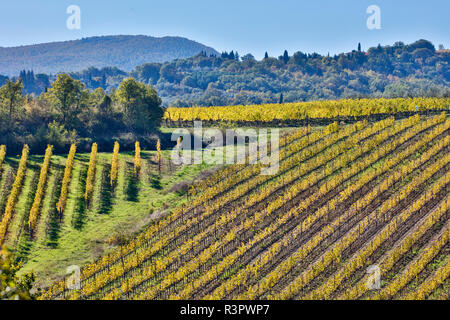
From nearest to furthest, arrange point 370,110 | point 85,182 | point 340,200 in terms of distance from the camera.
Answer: point 340,200
point 85,182
point 370,110

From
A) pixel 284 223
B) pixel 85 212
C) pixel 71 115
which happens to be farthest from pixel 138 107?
pixel 284 223

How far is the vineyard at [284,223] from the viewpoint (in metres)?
36.0

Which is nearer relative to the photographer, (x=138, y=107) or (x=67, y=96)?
(x=67, y=96)

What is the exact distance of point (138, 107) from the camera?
83.4m

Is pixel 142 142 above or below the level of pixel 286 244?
above

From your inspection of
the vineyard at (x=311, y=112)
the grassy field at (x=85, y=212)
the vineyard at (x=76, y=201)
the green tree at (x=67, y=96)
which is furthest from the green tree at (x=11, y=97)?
the vineyard at (x=311, y=112)

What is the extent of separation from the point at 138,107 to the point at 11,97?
18480mm

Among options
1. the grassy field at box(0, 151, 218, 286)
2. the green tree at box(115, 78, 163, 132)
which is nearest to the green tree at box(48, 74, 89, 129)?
the green tree at box(115, 78, 163, 132)

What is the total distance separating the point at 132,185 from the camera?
191ft

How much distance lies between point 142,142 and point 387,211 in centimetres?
3996

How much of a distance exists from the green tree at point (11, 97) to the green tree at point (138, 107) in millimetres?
15193

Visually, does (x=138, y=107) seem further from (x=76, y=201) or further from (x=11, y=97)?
(x=76, y=201)
